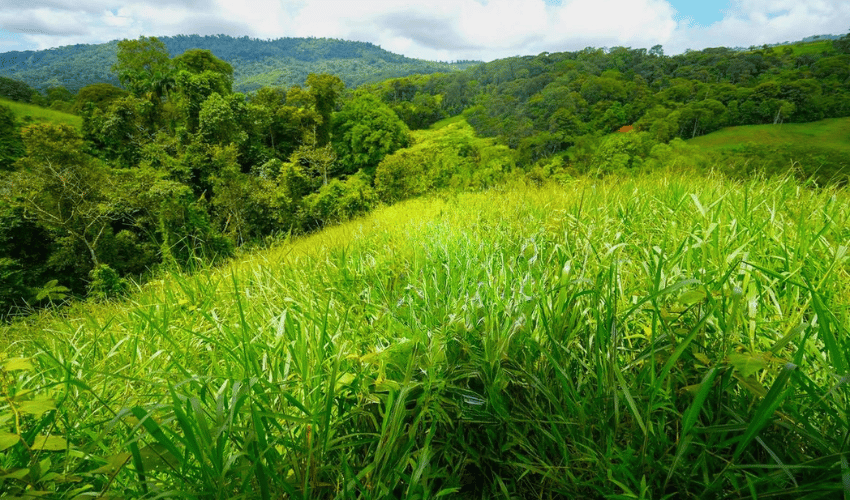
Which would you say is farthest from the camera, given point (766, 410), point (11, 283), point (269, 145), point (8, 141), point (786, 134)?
point (269, 145)

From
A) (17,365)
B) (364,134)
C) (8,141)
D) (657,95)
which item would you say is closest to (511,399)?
(17,365)

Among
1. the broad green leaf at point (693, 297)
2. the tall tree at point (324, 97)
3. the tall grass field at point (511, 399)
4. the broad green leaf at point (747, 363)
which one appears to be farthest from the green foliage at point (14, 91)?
the broad green leaf at point (747, 363)

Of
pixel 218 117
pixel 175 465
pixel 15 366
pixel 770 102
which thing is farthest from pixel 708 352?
pixel 770 102

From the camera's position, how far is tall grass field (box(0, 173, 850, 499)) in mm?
789

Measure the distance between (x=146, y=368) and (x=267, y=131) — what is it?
3554cm

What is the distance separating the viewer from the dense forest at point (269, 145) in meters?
15.8

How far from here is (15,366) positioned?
0.94 m

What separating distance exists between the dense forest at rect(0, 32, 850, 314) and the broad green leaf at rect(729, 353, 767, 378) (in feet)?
30.7

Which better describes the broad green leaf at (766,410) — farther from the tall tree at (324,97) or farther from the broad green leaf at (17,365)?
the tall tree at (324,97)

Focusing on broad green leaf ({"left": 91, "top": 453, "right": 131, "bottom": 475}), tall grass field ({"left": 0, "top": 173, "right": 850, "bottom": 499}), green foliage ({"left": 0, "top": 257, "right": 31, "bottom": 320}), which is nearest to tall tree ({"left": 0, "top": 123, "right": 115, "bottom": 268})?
green foliage ({"left": 0, "top": 257, "right": 31, "bottom": 320})

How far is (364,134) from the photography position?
1452 inches

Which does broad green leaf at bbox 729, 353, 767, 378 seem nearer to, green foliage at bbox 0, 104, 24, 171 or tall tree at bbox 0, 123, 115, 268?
tall tree at bbox 0, 123, 115, 268

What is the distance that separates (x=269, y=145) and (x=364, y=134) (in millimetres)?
8932

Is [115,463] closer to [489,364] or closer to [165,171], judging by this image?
[489,364]
